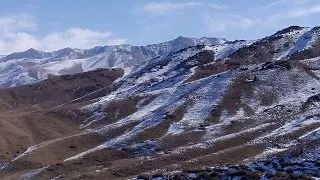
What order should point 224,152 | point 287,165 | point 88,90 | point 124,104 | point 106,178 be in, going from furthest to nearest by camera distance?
point 88,90 < point 124,104 < point 224,152 < point 106,178 < point 287,165

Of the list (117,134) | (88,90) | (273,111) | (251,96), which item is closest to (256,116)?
(273,111)

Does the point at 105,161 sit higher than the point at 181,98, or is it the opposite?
the point at 181,98

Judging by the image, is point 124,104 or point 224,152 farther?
point 124,104

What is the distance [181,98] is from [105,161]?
40.8m

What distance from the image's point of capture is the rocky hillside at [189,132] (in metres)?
51.6

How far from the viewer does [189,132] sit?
3147 inches

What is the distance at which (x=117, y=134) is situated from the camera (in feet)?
285

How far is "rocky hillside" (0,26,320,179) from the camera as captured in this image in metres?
51.6

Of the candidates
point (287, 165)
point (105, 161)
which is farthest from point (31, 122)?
point (287, 165)

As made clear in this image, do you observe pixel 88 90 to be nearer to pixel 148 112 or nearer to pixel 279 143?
pixel 148 112

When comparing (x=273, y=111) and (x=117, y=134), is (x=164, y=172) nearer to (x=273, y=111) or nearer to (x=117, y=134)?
(x=117, y=134)

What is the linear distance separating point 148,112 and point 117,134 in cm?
1541

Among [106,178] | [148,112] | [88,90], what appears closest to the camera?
[106,178]

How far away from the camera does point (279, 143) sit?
198 feet
